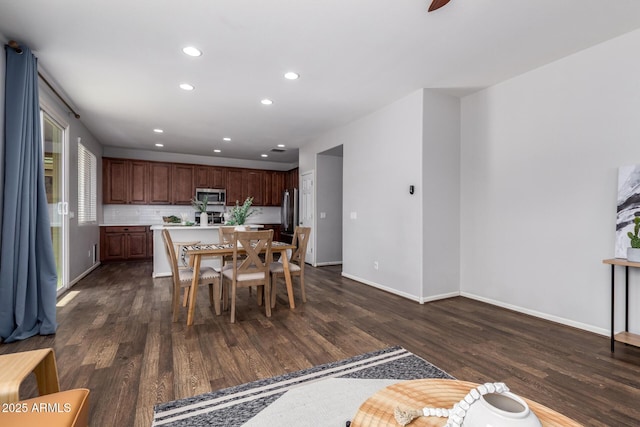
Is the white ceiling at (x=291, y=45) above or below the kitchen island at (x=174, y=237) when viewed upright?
above

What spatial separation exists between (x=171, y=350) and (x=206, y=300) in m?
1.56

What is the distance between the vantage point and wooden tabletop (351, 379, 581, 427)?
0.97m

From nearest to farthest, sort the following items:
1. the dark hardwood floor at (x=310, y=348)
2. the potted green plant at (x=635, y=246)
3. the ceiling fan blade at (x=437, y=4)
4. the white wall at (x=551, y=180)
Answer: the dark hardwood floor at (x=310, y=348)
the ceiling fan blade at (x=437, y=4)
the potted green plant at (x=635, y=246)
the white wall at (x=551, y=180)

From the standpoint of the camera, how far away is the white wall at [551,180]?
292 centimetres

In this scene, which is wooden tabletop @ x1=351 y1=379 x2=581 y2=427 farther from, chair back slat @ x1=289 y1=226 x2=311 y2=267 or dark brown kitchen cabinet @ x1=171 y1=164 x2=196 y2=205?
dark brown kitchen cabinet @ x1=171 y1=164 x2=196 y2=205

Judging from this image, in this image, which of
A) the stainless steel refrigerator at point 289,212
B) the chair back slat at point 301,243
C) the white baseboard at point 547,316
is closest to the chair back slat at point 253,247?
the chair back slat at point 301,243

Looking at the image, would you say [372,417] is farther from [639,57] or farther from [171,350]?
[639,57]

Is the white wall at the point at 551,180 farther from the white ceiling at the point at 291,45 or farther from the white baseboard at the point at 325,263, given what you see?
the white baseboard at the point at 325,263

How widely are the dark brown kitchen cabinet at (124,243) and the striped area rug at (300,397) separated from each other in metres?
6.57

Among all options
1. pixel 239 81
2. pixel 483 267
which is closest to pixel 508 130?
pixel 483 267

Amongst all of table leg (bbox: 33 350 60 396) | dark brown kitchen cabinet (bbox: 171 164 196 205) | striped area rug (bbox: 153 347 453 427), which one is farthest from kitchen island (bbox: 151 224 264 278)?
table leg (bbox: 33 350 60 396)

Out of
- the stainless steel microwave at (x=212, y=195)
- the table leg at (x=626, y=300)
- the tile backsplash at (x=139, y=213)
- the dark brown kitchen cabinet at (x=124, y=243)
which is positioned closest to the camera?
the table leg at (x=626, y=300)

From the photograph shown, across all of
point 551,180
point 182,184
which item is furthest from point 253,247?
point 182,184

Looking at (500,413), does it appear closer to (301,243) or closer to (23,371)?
(23,371)
